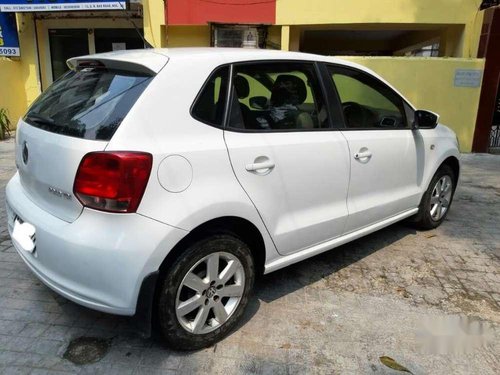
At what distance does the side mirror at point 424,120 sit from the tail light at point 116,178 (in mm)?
2709

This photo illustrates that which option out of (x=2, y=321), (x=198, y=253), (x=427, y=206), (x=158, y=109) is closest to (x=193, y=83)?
(x=158, y=109)

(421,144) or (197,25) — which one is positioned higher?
(197,25)

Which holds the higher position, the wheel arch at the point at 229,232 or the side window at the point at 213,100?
the side window at the point at 213,100

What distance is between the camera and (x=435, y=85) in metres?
8.65

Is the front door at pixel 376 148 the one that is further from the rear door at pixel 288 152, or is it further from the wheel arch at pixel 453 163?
the wheel arch at pixel 453 163

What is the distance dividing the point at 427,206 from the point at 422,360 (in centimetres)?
209

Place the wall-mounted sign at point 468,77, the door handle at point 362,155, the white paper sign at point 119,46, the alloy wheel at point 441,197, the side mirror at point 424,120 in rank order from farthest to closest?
the white paper sign at point 119,46, the wall-mounted sign at point 468,77, the alloy wheel at point 441,197, the side mirror at point 424,120, the door handle at point 362,155

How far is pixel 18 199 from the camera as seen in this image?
287cm

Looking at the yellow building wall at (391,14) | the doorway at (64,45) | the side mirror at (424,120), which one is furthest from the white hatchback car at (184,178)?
the doorway at (64,45)

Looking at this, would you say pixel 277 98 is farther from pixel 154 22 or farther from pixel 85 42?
pixel 85 42

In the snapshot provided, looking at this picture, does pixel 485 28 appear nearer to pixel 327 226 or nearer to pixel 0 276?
pixel 327 226

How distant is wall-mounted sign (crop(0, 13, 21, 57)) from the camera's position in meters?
10.6

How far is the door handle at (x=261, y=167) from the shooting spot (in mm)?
2705

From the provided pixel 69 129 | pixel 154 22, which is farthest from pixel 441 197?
pixel 154 22
